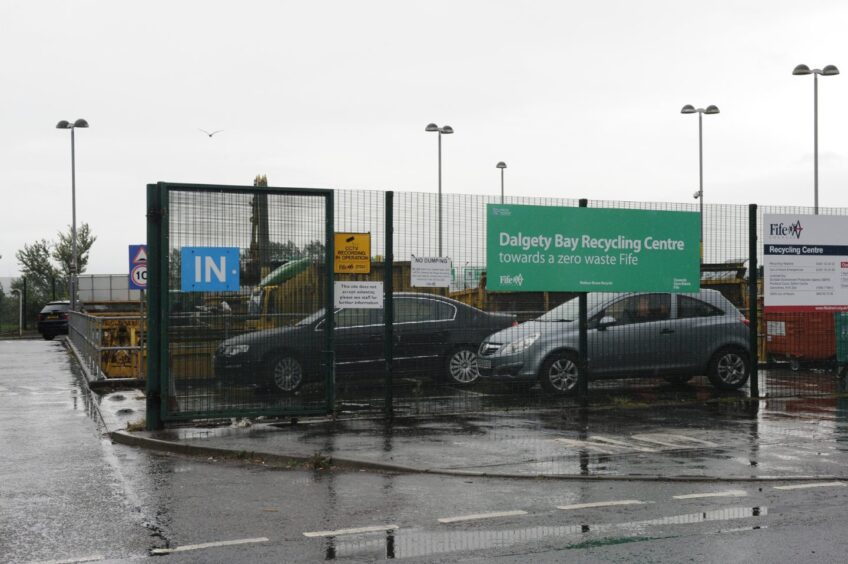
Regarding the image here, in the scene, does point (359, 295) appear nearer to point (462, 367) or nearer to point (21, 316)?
point (462, 367)

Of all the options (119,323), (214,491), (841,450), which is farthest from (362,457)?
(119,323)

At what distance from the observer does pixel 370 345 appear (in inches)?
549

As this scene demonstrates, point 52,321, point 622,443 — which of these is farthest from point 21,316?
point 622,443

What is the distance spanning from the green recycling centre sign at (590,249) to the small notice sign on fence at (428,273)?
2.56 feet

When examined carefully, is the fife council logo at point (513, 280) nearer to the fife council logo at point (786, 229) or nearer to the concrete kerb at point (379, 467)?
the fife council logo at point (786, 229)

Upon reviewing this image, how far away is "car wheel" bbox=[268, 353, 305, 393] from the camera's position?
12953mm

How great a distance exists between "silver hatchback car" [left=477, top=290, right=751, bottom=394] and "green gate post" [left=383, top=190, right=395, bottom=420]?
1367 millimetres

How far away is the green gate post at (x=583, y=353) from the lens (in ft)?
50.1

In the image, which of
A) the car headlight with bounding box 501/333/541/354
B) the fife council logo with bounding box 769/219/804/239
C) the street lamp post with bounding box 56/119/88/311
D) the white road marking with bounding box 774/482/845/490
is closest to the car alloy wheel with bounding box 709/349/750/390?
the fife council logo with bounding box 769/219/804/239

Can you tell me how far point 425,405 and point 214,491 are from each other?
18.7 feet

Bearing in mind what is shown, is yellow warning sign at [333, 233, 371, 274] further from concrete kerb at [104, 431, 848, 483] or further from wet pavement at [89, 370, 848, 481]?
concrete kerb at [104, 431, 848, 483]

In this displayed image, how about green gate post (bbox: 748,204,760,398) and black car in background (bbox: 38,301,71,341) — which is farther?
black car in background (bbox: 38,301,71,341)

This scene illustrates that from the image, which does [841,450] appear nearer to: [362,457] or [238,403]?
[362,457]

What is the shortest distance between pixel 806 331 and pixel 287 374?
29.3 feet
